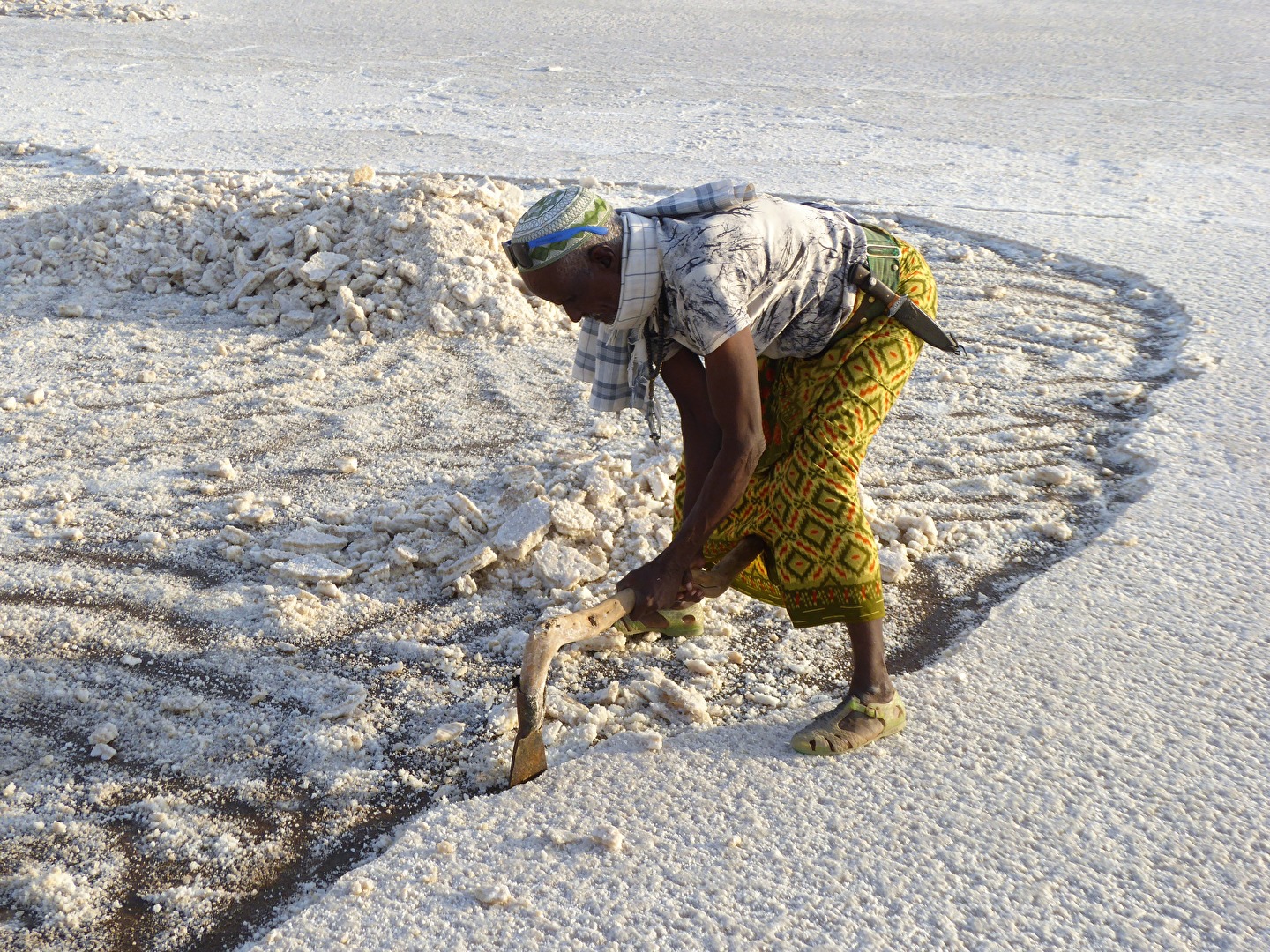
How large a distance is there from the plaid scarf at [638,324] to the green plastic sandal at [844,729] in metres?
0.74

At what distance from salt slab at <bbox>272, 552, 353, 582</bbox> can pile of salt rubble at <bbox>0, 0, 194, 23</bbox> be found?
1374 cm

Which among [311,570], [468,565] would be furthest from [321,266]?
[468,565]

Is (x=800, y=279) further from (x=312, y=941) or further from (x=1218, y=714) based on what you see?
(x=312, y=941)

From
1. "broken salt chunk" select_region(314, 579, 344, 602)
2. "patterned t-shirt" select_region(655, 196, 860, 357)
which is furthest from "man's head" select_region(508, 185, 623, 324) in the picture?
"broken salt chunk" select_region(314, 579, 344, 602)

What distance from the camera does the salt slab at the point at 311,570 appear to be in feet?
10.6

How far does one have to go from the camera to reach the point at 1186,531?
3498 mm

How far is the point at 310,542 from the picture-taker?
11.1 feet

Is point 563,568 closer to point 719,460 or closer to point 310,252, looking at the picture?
point 719,460

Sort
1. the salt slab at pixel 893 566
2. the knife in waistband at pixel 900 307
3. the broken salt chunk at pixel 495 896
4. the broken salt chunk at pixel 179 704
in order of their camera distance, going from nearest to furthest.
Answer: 1. the broken salt chunk at pixel 495 896
2. the knife in waistband at pixel 900 307
3. the broken salt chunk at pixel 179 704
4. the salt slab at pixel 893 566

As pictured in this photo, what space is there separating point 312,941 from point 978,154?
7624 mm

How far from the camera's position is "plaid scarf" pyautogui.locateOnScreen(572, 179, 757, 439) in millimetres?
2266

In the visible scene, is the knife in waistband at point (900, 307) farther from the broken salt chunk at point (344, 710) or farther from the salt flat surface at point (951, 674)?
the broken salt chunk at point (344, 710)

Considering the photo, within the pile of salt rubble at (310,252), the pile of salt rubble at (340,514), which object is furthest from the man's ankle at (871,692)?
the pile of salt rubble at (310,252)

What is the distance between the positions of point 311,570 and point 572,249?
1.47 meters
